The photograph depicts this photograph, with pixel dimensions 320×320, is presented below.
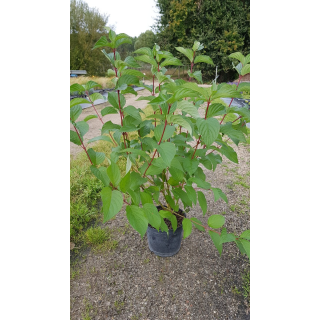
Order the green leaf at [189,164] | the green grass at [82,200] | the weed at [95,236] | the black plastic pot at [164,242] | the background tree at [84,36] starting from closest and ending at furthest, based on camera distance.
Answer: the green leaf at [189,164] < the black plastic pot at [164,242] < the weed at [95,236] < the green grass at [82,200] < the background tree at [84,36]

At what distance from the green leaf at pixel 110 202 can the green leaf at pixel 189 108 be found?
10.2 inches

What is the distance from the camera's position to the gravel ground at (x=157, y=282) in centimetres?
90

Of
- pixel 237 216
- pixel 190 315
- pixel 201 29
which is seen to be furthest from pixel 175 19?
pixel 190 315

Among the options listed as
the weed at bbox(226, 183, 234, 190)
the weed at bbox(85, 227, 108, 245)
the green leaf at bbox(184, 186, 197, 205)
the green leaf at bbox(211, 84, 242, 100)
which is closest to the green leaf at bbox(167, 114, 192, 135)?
the green leaf at bbox(211, 84, 242, 100)

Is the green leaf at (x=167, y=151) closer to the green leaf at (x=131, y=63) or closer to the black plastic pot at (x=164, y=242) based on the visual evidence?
the green leaf at (x=131, y=63)

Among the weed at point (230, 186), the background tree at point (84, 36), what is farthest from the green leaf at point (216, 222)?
the background tree at point (84, 36)

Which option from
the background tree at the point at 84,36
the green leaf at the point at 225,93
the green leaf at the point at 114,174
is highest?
the background tree at the point at 84,36

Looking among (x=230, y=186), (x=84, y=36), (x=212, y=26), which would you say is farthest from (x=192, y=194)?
(x=212, y=26)

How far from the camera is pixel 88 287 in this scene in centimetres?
99

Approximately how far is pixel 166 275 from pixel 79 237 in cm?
58

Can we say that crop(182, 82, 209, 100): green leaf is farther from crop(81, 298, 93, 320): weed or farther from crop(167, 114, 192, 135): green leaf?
crop(81, 298, 93, 320): weed

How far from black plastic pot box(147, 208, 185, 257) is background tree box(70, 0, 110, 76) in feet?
34.3

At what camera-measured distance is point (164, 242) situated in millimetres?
1100

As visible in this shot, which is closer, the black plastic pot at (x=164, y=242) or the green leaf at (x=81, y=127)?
the green leaf at (x=81, y=127)
